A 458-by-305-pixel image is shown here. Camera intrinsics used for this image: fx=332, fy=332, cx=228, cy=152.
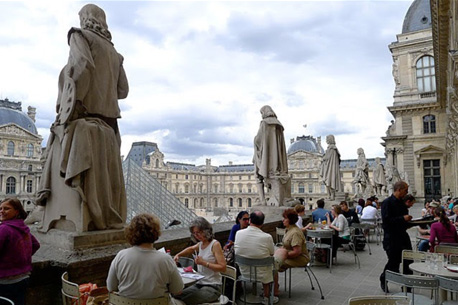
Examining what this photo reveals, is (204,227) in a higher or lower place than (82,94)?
lower

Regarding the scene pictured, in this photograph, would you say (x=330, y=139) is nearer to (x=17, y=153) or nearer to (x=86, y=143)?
(x=86, y=143)

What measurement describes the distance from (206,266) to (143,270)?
981 mm

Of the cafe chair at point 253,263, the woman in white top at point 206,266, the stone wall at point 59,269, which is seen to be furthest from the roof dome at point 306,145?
the stone wall at point 59,269

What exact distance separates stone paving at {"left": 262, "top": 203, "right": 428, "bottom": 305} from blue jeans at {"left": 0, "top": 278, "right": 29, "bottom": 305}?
2.32m

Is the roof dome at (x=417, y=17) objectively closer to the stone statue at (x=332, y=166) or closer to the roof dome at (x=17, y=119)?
the stone statue at (x=332, y=166)

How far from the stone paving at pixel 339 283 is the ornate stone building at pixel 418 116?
70.0ft

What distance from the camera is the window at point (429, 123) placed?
2496 centimetres

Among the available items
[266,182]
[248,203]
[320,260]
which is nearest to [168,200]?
[266,182]

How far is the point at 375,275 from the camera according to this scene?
16.6ft

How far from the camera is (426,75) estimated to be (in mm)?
25672

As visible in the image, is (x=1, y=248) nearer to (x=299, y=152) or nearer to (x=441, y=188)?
(x=441, y=188)

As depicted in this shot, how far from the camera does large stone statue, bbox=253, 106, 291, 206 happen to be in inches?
260

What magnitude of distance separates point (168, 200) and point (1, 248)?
1480cm

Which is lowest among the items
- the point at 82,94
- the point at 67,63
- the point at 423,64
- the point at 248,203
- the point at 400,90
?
the point at 248,203
